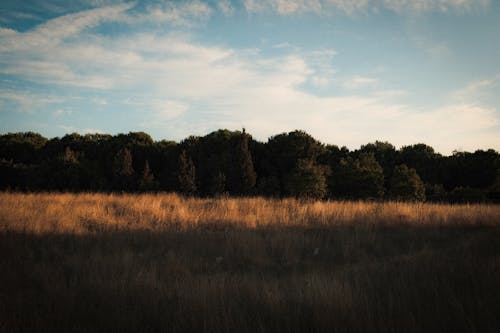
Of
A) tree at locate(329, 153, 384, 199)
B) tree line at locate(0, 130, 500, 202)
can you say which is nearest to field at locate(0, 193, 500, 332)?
tree line at locate(0, 130, 500, 202)

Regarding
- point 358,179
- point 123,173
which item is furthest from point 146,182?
point 358,179

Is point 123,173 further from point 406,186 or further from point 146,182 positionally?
point 406,186

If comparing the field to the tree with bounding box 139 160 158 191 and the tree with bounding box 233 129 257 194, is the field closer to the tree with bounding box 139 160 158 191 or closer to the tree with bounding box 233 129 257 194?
the tree with bounding box 233 129 257 194

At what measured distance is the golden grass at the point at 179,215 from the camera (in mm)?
6535

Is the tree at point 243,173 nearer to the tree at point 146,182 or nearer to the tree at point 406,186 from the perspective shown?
the tree at point 146,182

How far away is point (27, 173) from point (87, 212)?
1191 inches

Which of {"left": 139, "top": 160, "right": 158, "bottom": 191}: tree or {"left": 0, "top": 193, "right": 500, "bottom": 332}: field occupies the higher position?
{"left": 139, "top": 160, "right": 158, "bottom": 191}: tree

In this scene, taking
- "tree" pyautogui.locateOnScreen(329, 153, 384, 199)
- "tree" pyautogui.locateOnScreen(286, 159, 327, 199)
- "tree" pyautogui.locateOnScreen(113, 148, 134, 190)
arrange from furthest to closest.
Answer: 1. "tree" pyautogui.locateOnScreen(113, 148, 134, 190)
2. "tree" pyautogui.locateOnScreen(329, 153, 384, 199)
3. "tree" pyautogui.locateOnScreen(286, 159, 327, 199)

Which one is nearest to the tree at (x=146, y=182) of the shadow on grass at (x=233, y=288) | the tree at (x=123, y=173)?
the tree at (x=123, y=173)

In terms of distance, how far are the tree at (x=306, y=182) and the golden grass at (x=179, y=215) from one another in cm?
1630

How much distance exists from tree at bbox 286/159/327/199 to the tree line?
9 centimetres

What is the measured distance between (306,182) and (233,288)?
23.7m

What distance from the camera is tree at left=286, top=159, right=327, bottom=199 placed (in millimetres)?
26391

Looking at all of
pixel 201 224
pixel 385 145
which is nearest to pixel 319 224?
pixel 201 224
